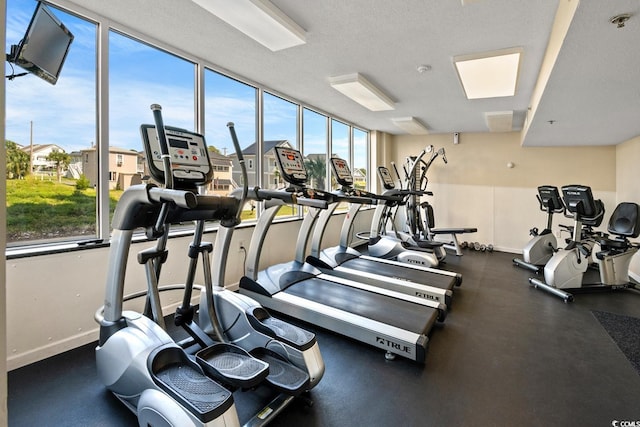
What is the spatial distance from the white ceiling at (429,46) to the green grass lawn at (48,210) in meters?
1.46

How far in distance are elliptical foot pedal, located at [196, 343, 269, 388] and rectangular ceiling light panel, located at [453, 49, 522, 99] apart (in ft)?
10.7

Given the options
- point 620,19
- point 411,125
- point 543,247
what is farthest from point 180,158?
point 543,247

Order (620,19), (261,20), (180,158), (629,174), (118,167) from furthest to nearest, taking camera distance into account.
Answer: (629,174), (118,167), (261,20), (180,158), (620,19)

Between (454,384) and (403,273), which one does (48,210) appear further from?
(403,273)

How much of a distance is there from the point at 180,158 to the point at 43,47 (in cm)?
120

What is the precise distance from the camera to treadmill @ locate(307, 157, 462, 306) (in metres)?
3.56

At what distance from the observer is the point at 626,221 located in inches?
163

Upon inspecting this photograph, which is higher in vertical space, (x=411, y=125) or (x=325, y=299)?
(x=411, y=125)

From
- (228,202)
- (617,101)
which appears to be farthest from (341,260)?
(617,101)

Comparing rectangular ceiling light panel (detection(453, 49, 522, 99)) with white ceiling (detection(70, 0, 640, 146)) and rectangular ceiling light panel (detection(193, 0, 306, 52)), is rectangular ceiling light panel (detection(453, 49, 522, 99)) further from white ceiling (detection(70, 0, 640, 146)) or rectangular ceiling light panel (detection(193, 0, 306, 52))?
rectangular ceiling light panel (detection(193, 0, 306, 52))

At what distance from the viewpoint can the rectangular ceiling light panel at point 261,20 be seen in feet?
7.26

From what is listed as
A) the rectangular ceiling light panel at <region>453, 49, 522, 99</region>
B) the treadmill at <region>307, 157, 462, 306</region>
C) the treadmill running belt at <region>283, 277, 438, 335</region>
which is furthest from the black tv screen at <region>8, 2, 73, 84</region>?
the rectangular ceiling light panel at <region>453, 49, 522, 99</region>

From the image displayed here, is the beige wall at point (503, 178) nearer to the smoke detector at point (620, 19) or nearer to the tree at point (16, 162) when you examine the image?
the smoke detector at point (620, 19)

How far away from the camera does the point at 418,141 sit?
749 centimetres
